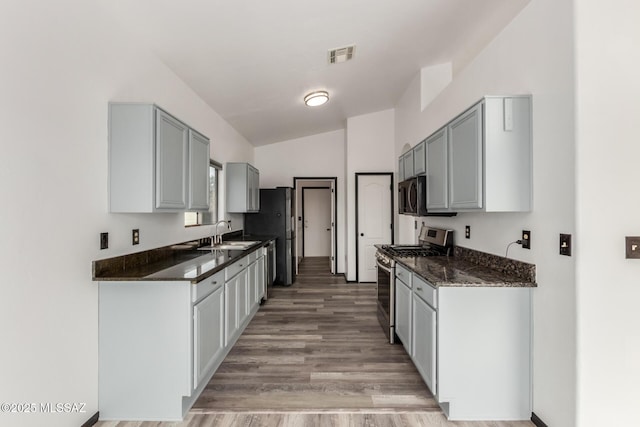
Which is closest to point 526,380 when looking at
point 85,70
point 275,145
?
point 85,70

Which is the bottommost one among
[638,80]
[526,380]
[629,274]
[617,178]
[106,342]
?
[526,380]

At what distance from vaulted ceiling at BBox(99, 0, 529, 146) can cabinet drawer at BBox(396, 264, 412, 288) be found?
2.18 meters

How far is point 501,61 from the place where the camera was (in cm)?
238

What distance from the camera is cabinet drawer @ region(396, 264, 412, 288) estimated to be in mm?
2707

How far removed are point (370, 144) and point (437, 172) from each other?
322 centimetres

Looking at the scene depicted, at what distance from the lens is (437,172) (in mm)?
2805

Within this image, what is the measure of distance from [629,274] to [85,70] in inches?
129

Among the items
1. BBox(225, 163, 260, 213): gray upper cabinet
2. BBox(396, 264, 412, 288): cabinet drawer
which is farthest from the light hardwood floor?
BBox(225, 163, 260, 213): gray upper cabinet

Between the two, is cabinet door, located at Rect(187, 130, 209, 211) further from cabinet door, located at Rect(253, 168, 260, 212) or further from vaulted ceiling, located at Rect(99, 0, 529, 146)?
cabinet door, located at Rect(253, 168, 260, 212)

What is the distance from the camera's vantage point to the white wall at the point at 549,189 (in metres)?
1.71

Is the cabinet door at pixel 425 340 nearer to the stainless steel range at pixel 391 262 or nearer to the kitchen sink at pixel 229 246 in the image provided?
the stainless steel range at pixel 391 262

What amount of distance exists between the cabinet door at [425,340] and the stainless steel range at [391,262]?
656 mm

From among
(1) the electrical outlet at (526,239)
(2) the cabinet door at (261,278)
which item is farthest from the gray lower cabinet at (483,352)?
(2) the cabinet door at (261,278)

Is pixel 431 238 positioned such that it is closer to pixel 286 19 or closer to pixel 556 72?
pixel 556 72
